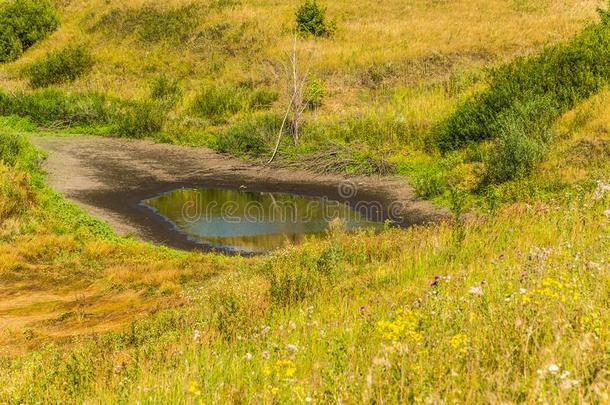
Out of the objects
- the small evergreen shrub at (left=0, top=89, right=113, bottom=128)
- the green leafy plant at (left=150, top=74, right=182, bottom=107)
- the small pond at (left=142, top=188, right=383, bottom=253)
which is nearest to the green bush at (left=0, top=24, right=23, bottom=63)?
the small evergreen shrub at (left=0, top=89, right=113, bottom=128)

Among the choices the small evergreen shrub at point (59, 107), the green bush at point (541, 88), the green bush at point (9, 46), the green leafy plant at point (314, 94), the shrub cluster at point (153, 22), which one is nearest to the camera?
the green bush at point (541, 88)

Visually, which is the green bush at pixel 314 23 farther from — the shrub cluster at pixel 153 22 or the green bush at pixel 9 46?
the green bush at pixel 9 46

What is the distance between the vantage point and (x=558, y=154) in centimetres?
1792

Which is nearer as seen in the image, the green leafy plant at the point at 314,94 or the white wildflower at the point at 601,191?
the white wildflower at the point at 601,191

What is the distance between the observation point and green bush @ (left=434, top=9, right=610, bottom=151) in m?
20.5

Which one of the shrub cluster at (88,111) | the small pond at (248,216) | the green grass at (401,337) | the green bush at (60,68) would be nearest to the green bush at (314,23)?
the shrub cluster at (88,111)

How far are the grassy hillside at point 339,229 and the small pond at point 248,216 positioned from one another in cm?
238

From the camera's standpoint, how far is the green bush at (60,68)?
38062mm

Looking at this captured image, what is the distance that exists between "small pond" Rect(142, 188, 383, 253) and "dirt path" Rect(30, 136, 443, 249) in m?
0.53

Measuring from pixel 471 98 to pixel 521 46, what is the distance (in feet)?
29.3

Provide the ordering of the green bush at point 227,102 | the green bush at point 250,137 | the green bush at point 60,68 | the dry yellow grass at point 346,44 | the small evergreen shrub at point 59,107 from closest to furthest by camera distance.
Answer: the green bush at point 250,137, the green bush at point 227,102, the dry yellow grass at point 346,44, the small evergreen shrub at point 59,107, the green bush at point 60,68

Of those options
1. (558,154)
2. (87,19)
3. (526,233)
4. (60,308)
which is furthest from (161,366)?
(87,19)

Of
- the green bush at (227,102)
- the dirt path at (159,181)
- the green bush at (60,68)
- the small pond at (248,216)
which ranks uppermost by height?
the green bush at (60,68)

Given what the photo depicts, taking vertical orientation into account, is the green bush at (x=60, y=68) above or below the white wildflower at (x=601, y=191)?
below
